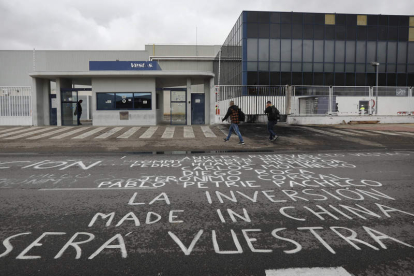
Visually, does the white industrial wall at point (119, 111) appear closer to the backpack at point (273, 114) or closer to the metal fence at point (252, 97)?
the metal fence at point (252, 97)

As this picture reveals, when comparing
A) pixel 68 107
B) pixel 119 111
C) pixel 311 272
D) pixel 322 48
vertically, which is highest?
pixel 322 48

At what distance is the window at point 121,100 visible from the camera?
23016 mm

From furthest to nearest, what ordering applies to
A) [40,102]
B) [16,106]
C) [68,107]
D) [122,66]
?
1. [68,107]
2. [40,102]
3. [16,106]
4. [122,66]

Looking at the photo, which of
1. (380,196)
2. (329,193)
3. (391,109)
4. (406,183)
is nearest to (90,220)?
(329,193)

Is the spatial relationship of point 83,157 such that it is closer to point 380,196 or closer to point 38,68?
point 380,196

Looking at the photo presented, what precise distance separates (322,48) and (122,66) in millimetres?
23250

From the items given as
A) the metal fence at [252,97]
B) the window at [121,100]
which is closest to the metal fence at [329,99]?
the metal fence at [252,97]

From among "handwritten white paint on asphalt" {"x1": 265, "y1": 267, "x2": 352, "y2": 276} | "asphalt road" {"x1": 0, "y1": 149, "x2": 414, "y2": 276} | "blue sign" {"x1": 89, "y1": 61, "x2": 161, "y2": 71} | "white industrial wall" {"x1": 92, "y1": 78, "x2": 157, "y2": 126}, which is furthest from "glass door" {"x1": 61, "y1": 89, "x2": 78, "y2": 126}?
"handwritten white paint on asphalt" {"x1": 265, "y1": 267, "x2": 352, "y2": 276}

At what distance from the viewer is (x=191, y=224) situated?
415 centimetres

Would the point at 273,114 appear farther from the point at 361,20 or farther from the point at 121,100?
the point at 361,20

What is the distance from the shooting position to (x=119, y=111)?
23.0 m

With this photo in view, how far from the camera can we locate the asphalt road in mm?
3123

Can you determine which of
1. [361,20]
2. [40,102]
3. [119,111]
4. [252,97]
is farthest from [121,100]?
[361,20]

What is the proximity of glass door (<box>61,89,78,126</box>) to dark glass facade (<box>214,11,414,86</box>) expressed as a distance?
17.8 meters
